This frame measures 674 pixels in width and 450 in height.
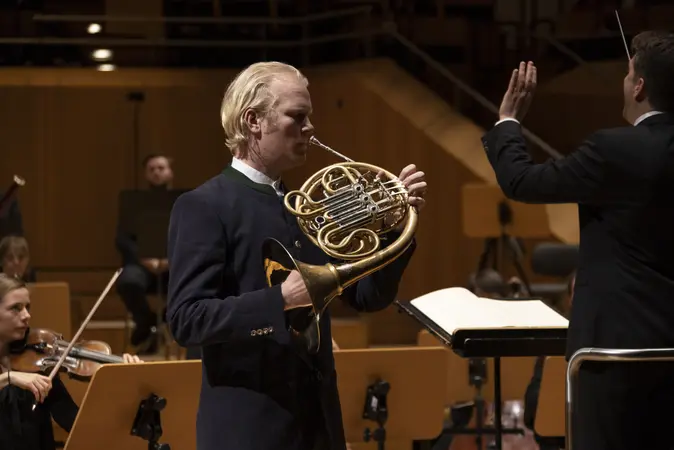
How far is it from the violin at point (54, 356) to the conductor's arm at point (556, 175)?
164 cm

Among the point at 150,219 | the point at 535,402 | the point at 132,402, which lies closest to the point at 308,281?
the point at 132,402

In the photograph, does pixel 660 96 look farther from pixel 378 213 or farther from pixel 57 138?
pixel 57 138

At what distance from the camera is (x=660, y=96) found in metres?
2.40

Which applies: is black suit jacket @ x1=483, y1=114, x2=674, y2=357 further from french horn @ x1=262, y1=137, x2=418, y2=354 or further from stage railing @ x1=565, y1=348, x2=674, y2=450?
french horn @ x1=262, y1=137, x2=418, y2=354

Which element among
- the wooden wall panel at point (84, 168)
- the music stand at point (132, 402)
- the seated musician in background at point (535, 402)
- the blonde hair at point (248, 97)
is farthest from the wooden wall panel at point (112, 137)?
the blonde hair at point (248, 97)

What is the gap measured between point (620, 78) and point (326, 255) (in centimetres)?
591

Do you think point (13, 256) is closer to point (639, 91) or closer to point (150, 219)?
point (150, 219)

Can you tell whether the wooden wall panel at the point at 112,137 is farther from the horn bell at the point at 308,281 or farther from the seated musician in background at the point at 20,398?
the horn bell at the point at 308,281

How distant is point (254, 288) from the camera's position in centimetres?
221

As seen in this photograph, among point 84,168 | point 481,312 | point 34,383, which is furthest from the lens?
point 84,168

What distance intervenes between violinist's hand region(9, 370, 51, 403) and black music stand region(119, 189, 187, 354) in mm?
2545

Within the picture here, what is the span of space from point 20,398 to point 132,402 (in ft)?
1.58

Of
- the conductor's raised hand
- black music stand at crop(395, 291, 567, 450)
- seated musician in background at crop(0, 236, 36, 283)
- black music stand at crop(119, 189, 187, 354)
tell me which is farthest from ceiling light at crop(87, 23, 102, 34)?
the conductor's raised hand

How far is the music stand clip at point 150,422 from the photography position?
3191 mm
